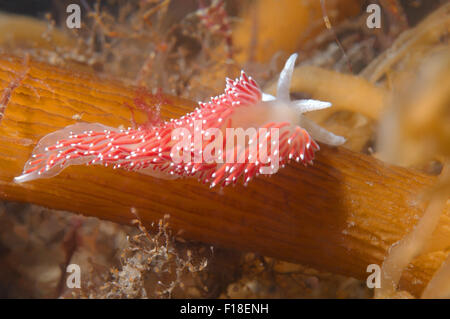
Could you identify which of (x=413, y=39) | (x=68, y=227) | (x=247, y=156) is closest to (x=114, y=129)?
(x=247, y=156)

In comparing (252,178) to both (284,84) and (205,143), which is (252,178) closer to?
(205,143)

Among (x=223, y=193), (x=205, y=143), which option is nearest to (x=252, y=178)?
(x=223, y=193)

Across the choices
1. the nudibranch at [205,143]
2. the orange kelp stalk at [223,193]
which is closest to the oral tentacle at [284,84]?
the nudibranch at [205,143]

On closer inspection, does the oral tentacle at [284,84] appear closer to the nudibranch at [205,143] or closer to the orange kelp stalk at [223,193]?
the nudibranch at [205,143]

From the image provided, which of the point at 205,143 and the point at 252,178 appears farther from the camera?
the point at 252,178

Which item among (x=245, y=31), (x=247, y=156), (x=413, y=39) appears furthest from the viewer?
(x=245, y=31)

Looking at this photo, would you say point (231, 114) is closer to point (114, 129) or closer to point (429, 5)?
point (114, 129)

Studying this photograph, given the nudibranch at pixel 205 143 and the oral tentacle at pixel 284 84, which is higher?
the oral tentacle at pixel 284 84
